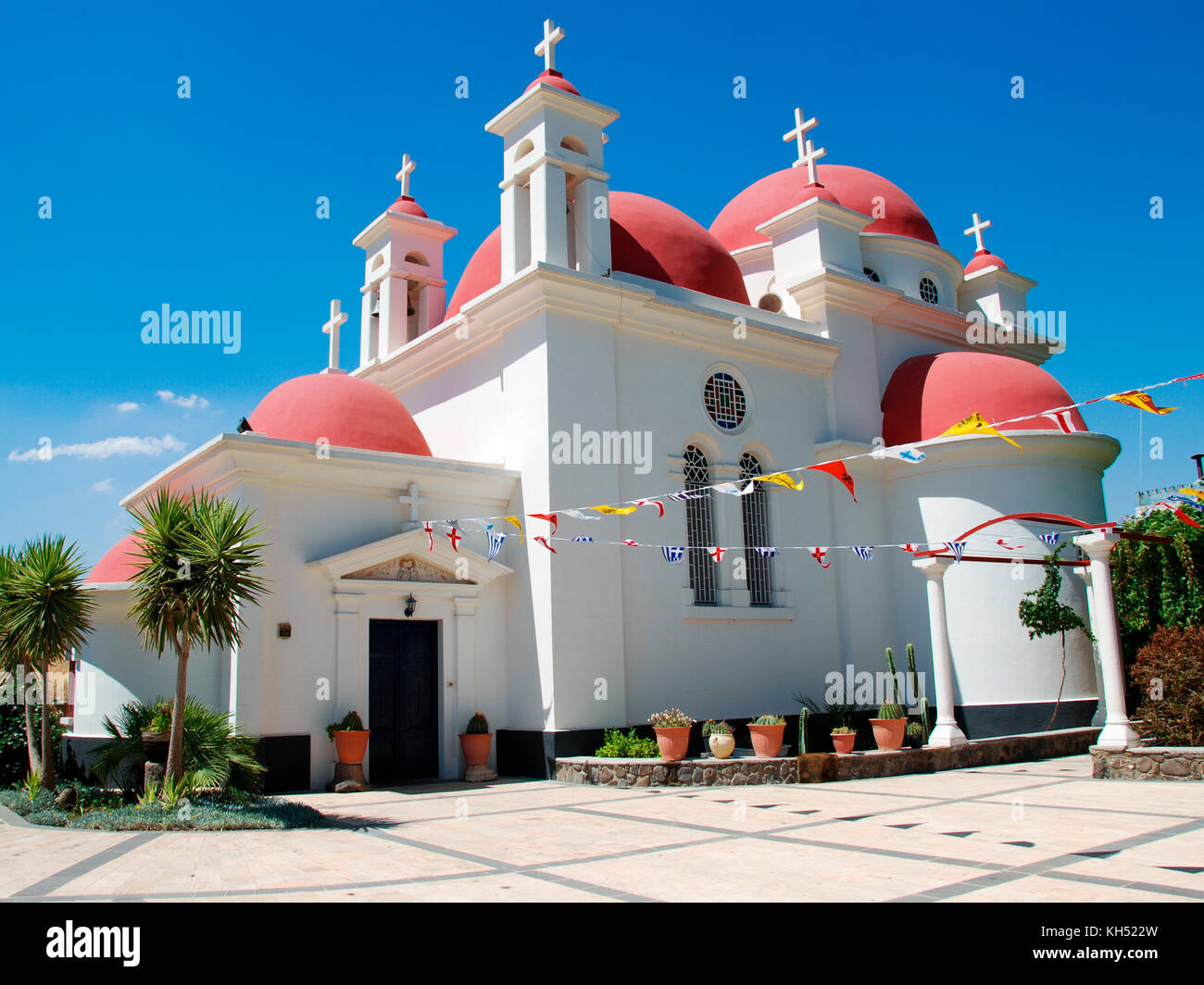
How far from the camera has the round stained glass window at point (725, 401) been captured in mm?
18203

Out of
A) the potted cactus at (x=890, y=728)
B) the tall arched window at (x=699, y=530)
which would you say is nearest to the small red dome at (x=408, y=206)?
the tall arched window at (x=699, y=530)

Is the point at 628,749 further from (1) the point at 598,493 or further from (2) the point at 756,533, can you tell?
(2) the point at 756,533

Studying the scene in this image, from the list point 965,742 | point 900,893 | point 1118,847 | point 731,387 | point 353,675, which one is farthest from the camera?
point 731,387

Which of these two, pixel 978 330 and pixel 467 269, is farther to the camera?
pixel 978 330

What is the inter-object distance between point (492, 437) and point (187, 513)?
271 inches

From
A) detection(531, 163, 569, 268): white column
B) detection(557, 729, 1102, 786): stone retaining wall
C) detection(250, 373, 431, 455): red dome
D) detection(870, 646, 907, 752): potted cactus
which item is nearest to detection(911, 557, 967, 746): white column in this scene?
detection(557, 729, 1102, 786): stone retaining wall

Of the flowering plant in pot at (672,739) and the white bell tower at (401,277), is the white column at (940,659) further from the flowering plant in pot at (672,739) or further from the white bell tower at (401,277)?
the white bell tower at (401,277)

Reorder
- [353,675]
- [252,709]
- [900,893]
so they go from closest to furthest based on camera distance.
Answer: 1. [900,893]
2. [252,709]
3. [353,675]

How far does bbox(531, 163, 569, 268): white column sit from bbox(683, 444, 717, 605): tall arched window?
14.1 ft

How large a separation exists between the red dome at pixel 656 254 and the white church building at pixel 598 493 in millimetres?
73

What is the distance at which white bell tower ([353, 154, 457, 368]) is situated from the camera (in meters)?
21.1
